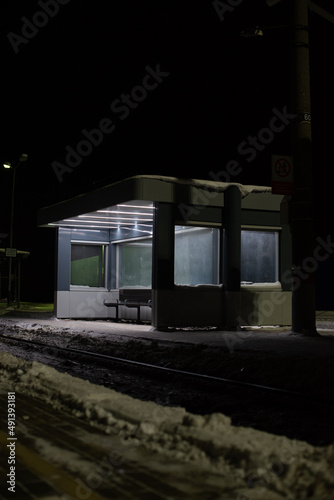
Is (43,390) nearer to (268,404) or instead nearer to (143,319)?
(268,404)

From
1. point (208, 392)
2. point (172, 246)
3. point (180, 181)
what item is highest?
point (180, 181)

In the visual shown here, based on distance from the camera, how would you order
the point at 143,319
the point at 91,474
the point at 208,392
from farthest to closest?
the point at 143,319 < the point at 208,392 < the point at 91,474

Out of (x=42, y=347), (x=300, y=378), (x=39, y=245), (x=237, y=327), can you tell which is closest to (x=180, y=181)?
(x=237, y=327)

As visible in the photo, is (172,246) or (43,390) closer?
(43,390)

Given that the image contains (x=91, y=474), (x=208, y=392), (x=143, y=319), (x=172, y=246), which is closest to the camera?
(x=91, y=474)

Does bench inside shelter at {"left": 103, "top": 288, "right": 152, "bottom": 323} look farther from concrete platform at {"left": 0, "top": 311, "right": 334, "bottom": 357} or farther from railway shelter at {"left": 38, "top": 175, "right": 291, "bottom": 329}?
concrete platform at {"left": 0, "top": 311, "right": 334, "bottom": 357}

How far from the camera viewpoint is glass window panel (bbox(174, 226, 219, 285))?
1850cm

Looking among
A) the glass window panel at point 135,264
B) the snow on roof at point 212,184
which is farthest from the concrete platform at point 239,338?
the snow on roof at point 212,184

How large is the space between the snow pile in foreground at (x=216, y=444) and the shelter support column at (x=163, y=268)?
9.34 m

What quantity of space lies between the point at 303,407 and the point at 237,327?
392 inches

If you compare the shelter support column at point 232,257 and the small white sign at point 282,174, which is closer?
the small white sign at point 282,174

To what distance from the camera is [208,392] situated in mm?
9211

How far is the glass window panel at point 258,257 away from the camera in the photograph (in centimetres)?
1880

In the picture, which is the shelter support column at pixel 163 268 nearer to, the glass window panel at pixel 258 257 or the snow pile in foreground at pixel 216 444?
the glass window panel at pixel 258 257
